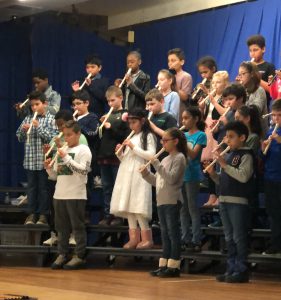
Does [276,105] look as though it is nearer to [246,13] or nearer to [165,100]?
[165,100]

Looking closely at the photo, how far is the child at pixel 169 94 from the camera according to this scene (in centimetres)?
683

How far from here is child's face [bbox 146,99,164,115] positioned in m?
6.58

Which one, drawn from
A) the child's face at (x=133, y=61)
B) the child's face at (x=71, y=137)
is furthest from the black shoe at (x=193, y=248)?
the child's face at (x=133, y=61)

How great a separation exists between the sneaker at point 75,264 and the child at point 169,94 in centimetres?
147

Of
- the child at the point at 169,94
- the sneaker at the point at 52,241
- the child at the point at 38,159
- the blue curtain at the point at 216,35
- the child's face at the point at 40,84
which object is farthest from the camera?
the child's face at the point at 40,84

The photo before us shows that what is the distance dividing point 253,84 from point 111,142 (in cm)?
143

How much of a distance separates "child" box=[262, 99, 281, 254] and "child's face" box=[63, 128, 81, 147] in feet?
5.67

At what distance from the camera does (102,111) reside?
308 inches

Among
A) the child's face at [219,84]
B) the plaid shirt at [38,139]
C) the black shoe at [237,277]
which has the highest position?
the child's face at [219,84]

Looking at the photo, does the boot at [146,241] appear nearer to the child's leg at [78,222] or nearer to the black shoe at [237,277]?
the child's leg at [78,222]

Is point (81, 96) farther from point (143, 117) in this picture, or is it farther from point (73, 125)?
point (143, 117)

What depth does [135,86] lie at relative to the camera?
7238 mm

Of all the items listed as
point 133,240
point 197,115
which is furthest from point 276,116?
point 133,240

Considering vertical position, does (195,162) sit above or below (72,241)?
above
